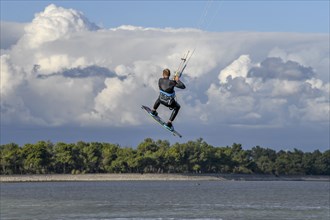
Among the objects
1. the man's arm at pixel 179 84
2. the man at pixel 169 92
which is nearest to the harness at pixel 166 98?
the man at pixel 169 92

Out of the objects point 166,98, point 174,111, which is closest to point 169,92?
point 166,98

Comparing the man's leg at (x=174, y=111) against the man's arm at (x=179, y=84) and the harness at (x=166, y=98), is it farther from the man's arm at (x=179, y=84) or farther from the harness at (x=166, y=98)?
the man's arm at (x=179, y=84)

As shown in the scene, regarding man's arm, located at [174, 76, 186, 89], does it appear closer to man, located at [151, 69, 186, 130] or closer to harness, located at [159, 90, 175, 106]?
man, located at [151, 69, 186, 130]

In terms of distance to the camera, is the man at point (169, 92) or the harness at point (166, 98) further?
the harness at point (166, 98)

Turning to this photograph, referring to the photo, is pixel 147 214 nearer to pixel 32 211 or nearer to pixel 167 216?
pixel 167 216

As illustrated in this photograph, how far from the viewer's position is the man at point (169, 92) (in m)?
42.2

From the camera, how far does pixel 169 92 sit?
42906 millimetres

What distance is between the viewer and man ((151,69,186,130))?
138 feet

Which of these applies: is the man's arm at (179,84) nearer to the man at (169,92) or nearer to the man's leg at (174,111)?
the man at (169,92)

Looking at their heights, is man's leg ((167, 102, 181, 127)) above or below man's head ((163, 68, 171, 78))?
below

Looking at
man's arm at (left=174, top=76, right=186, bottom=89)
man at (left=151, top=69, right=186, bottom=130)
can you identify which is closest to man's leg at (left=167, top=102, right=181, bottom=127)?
man at (left=151, top=69, right=186, bottom=130)

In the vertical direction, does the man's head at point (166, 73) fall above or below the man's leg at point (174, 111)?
above

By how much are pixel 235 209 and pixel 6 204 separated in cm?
4120

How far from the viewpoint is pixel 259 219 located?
111 m
